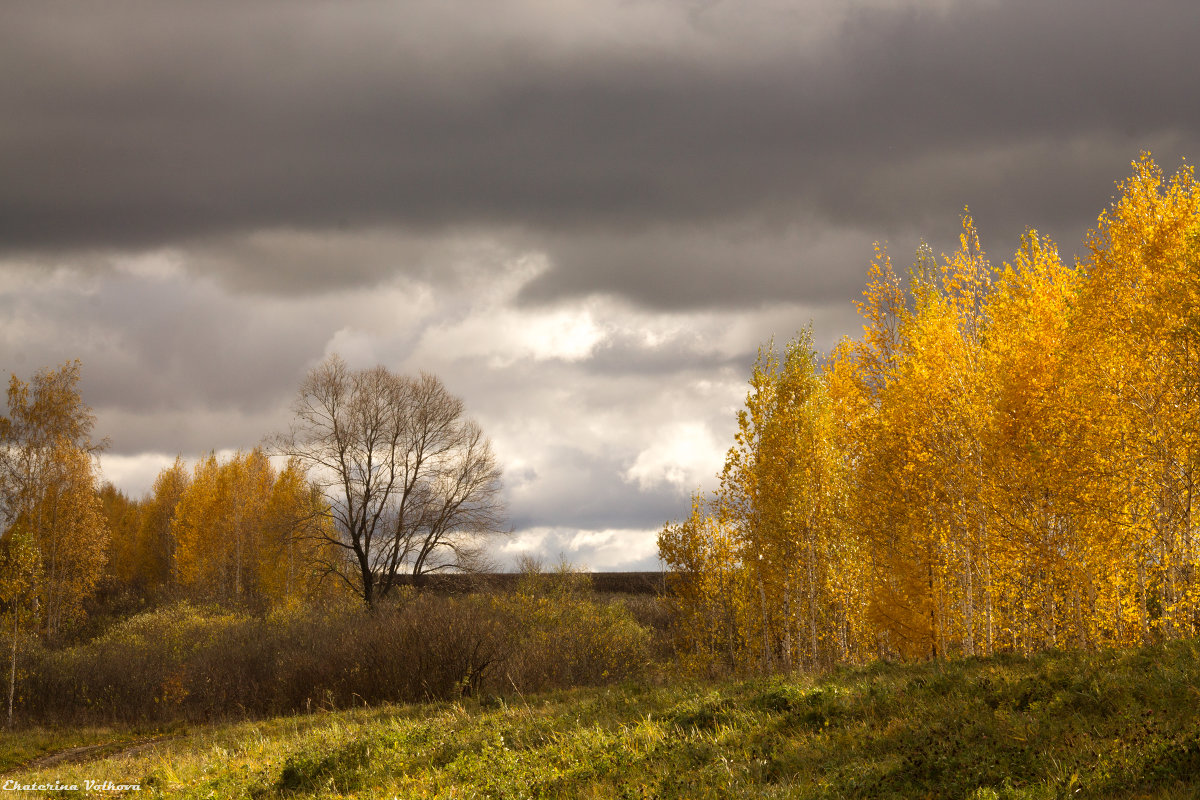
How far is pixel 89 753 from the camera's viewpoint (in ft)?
66.0

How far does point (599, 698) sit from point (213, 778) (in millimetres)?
6697

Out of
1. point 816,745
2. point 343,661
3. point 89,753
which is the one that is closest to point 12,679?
point 89,753

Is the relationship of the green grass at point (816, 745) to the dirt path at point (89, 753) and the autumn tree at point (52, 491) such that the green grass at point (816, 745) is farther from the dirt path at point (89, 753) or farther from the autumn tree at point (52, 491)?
the autumn tree at point (52, 491)

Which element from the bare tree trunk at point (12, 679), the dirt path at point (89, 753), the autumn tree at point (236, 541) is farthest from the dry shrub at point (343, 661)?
the autumn tree at point (236, 541)

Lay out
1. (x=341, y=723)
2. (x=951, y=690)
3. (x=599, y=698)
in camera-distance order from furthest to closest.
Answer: (x=341, y=723), (x=599, y=698), (x=951, y=690)

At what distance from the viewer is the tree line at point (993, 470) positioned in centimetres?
1593

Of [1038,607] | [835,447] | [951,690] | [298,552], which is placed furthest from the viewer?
[298,552]

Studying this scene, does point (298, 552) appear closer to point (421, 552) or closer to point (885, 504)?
point (421, 552)

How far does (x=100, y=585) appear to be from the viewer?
59156 mm

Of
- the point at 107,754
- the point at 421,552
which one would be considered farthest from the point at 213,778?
the point at 421,552

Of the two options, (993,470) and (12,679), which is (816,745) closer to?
(993,470)

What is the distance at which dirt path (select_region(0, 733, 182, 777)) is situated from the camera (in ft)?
62.0

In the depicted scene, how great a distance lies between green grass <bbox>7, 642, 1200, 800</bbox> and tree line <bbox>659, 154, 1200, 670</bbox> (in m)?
5.75

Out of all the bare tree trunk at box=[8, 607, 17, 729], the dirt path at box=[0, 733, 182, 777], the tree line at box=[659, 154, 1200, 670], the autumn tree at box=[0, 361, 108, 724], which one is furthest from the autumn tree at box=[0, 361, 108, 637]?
the tree line at box=[659, 154, 1200, 670]
